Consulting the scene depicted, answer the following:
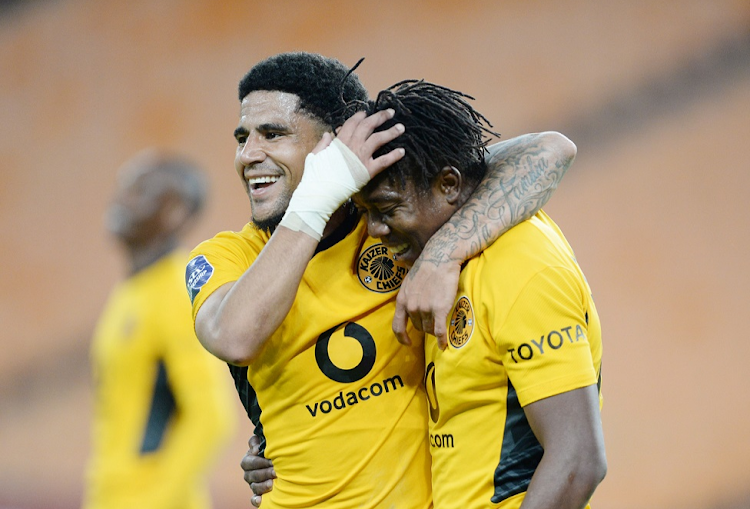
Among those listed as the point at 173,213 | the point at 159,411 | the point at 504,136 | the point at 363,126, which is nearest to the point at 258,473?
the point at 363,126

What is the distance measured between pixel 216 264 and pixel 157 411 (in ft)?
5.88

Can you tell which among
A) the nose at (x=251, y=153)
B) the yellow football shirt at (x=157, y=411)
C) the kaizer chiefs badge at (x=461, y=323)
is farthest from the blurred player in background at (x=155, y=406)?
the kaizer chiefs badge at (x=461, y=323)

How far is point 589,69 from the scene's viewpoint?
5562mm

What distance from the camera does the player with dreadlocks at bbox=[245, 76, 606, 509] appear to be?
1546 millimetres

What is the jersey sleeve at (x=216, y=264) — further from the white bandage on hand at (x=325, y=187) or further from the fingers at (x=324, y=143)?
the fingers at (x=324, y=143)

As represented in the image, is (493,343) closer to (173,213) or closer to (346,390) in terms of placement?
(346,390)

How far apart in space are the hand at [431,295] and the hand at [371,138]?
21 centimetres

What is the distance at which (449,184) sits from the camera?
1.86m

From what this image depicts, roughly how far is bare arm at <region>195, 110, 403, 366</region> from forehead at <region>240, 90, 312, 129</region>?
0.98ft

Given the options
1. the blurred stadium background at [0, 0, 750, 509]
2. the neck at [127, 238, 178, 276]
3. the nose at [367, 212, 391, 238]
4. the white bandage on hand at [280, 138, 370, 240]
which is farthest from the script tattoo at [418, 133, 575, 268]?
the blurred stadium background at [0, 0, 750, 509]

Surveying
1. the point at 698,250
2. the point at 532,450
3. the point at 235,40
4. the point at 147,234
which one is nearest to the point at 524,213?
the point at 532,450

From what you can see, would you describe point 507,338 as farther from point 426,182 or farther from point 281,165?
point 281,165

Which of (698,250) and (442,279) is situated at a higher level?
(442,279)

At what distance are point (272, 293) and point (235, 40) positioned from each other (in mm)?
4564
